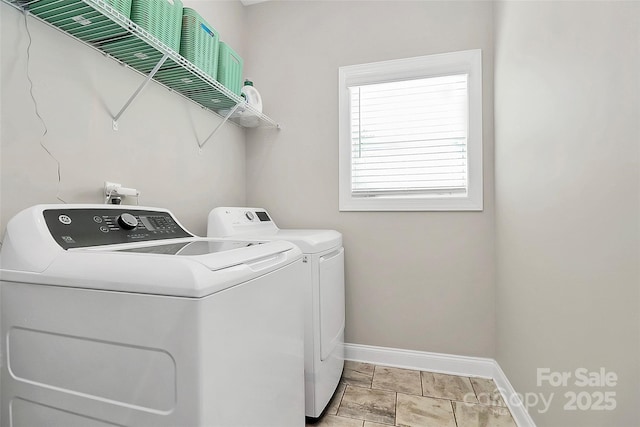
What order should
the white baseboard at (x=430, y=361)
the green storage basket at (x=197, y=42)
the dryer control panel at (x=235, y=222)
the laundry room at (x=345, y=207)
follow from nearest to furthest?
the laundry room at (x=345, y=207) → the green storage basket at (x=197, y=42) → the dryer control panel at (x=235, y=222) → the white baseboard at (x=430, y=361)

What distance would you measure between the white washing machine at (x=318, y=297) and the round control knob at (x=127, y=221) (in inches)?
→ 21.3

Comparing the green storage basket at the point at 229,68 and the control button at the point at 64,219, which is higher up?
the green storage basket at the point at 229,68

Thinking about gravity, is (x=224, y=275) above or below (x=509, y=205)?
below

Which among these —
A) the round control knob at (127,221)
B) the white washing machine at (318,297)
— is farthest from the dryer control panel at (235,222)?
the round control knob at (127,221)

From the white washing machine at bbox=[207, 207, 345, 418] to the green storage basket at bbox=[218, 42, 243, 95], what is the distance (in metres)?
0.74

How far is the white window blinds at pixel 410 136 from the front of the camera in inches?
81.7

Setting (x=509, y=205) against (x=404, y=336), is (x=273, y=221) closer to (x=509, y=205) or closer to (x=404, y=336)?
(x=404, y=336)

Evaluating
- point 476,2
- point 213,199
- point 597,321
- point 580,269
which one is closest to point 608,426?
point 597,321

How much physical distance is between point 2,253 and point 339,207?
174 centimetres

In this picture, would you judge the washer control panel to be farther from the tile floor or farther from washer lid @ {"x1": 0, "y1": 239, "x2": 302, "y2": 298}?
the tile floor

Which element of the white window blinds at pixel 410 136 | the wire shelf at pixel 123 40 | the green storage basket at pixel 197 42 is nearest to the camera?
the wire shelf at pixel 123 40

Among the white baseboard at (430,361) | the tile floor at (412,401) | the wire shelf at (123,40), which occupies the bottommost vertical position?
the tile floor at (412,401)

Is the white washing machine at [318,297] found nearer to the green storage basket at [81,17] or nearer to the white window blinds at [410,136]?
the white window blinds at [410,136]

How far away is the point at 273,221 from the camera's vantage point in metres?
2.33
